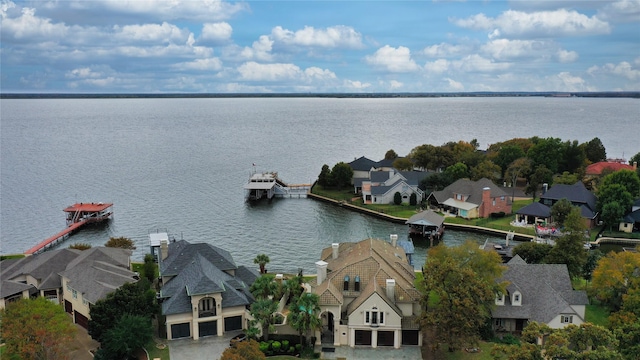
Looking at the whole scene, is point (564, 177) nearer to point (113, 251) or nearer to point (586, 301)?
point (586, 301)

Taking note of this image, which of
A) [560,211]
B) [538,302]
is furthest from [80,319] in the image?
[560,211]

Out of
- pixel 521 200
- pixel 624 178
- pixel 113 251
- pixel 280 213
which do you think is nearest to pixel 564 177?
pixel 521 200

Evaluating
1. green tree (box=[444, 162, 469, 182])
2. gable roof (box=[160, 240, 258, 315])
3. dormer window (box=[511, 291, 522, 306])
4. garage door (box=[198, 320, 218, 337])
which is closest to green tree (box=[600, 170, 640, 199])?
green tree (box=[444, 162, 469, 182])

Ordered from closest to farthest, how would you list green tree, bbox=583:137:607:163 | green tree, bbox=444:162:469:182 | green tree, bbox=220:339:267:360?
green tree, bbox=220:339:267:360, green tree, bbox=444:162:469:182, green tree, bbox=583:137:607:163

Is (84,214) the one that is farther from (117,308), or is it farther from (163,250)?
(117,308)

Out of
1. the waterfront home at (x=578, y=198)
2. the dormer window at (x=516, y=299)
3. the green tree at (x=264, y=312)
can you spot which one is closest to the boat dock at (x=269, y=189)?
the waterfront home at (x=578, y=198)

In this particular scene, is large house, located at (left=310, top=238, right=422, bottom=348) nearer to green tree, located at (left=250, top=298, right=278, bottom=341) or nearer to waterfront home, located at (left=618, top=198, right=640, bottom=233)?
green tree, located at (left=250, top=298, right=278, bottom=341)
